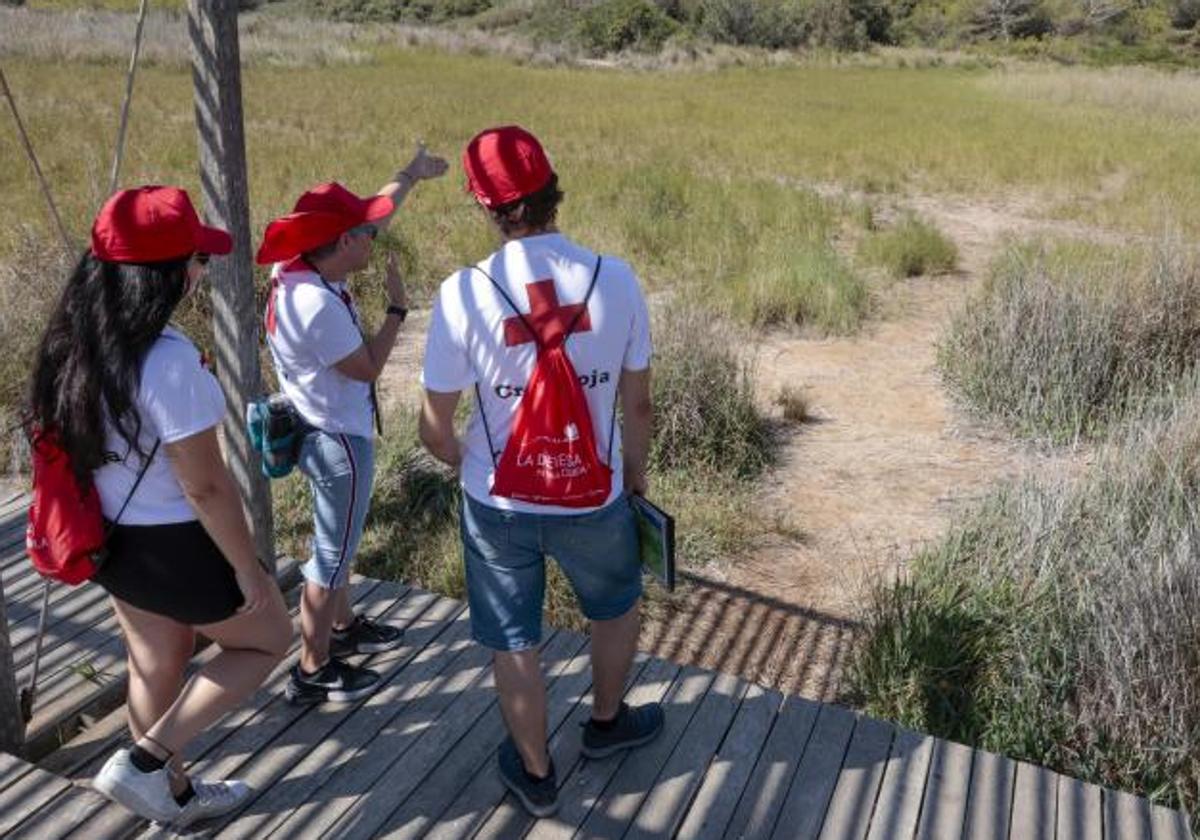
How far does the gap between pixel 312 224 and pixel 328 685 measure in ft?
4.27

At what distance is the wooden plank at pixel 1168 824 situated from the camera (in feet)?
8.74

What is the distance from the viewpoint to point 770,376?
7.71 meters

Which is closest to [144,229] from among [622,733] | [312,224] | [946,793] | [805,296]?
[312,224]

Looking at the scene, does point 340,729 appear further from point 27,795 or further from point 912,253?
point 912,253

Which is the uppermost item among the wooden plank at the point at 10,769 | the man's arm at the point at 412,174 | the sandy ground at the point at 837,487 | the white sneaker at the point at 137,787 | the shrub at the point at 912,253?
the man's arm at the point at 412,174

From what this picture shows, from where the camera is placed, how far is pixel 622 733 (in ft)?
9.45

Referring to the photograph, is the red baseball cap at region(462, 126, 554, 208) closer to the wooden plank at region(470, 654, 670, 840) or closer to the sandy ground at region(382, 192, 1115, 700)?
the wooden plank at region(470, 654, 670, 840)

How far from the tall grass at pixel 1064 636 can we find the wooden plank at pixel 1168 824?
513 mm

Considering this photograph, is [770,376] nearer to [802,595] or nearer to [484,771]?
[802,595]

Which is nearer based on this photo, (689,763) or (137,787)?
(137,787)

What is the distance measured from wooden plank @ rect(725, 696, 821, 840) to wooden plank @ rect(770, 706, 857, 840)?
0.06 ft

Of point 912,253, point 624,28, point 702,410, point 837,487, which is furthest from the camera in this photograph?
point 624,28

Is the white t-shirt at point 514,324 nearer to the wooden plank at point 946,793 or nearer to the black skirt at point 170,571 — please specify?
the black skirt at point 170,571

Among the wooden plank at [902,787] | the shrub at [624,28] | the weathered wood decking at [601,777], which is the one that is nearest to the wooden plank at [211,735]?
the weathered wood decking at [601,777]
